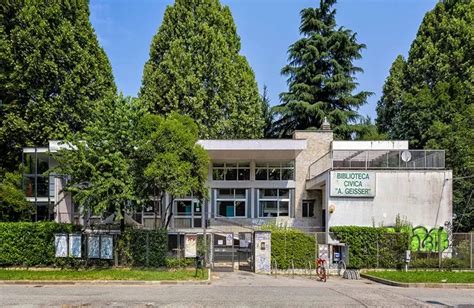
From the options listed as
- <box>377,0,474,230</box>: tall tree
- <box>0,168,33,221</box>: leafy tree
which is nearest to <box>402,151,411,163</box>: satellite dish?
<box>377,0,474,230</box>: tall tree

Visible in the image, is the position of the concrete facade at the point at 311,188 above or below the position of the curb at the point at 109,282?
above

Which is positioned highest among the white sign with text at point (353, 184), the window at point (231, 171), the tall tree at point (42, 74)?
the tall tree at point (42, 74)

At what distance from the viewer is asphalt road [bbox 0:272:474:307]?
53.6ft

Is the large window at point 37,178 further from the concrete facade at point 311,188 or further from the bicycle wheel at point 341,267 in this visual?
the bicycle wheel at point 341,267

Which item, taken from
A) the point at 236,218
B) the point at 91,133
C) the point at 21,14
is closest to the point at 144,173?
the point at 91,133

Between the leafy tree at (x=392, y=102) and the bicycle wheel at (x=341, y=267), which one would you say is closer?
the bicycle wheel at (x=341, y=267)

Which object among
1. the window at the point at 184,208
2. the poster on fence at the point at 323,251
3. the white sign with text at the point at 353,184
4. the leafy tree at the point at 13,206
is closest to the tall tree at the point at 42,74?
the leafy tree at the point at 13,206

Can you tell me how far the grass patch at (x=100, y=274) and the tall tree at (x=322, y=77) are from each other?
25085 mm

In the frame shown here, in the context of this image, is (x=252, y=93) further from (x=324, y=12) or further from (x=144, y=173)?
(x=144, y=173)

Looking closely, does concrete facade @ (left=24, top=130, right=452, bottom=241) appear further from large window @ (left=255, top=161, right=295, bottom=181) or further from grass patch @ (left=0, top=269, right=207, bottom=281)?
grass patch @ (left=0, top=269, right=207, bottom=281)

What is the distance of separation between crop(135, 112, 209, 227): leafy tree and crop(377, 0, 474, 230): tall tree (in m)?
21.4

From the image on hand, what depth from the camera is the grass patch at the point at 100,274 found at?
22359 mm

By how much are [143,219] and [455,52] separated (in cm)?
2975

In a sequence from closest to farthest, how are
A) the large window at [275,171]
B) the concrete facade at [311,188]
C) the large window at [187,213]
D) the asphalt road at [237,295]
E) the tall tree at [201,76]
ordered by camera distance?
the asphalt road at [237,295] < the concrete facade at [311,188] < the large window at [187,213] < the large window at [275,171] < the tall tree at [201,76]
